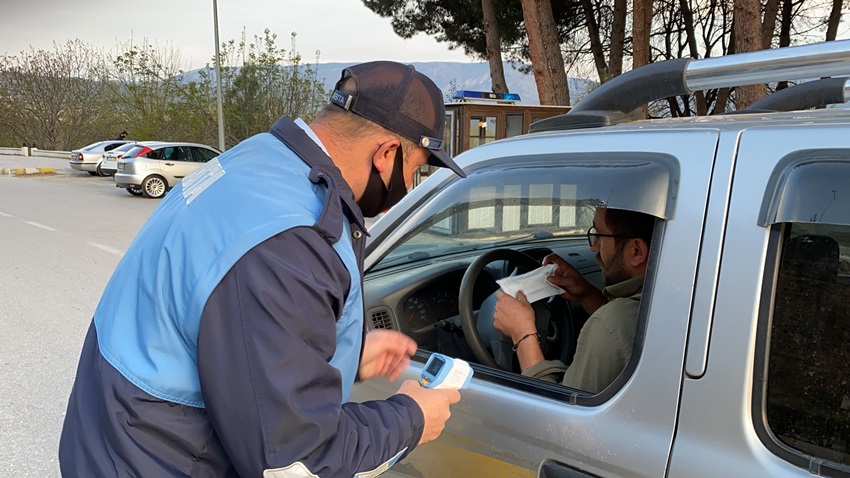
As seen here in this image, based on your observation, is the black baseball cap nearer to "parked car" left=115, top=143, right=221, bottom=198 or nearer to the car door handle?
the car door handle

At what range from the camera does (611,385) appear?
140 centimetres

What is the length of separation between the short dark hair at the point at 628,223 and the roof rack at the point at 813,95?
22.1 inches

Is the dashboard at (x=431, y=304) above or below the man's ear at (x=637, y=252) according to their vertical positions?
below

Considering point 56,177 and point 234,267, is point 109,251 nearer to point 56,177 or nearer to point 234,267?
point 234,267

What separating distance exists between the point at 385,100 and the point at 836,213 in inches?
35.4

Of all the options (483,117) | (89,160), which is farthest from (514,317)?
(89,160)

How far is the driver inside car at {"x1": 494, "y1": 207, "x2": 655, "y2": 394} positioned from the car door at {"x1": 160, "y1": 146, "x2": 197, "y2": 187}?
16659 millimetres

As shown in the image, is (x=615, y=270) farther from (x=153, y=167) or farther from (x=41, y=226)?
(x=153, y=167)

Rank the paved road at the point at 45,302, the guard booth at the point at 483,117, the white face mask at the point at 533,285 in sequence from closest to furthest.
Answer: the white face mask at the point at 533,285 → the paved road at the point at 45,302 → the guard booth at the point at 483,117

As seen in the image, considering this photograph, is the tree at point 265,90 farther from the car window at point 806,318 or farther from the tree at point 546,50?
the car window at point 806,318

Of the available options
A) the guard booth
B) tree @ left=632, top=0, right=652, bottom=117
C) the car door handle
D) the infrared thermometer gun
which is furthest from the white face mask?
tree @ left=632, top=0, right=652, bottom=117

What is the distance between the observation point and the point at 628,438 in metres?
1.32

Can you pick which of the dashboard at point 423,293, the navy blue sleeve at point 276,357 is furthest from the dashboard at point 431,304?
the navy blue sleeve at point 276,357

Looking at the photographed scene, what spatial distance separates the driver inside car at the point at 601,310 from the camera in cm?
160
